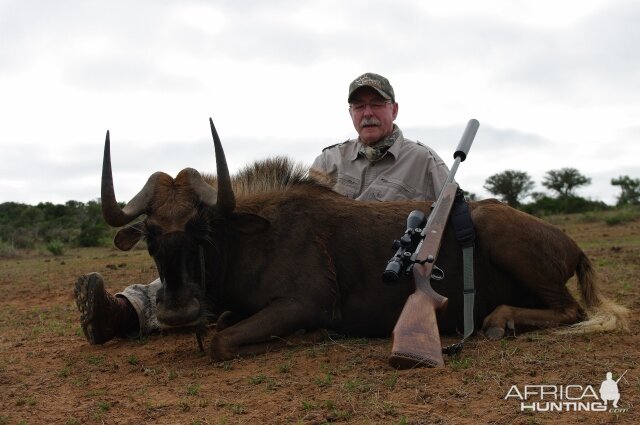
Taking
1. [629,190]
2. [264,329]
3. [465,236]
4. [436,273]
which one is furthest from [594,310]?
[629,190]

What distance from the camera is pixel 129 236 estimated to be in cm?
554

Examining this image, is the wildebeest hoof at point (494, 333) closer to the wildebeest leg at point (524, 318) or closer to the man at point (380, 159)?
the wildebeest leg at point (524, 318)

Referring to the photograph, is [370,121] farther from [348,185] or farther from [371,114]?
[348,185]

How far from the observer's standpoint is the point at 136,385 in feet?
15.0

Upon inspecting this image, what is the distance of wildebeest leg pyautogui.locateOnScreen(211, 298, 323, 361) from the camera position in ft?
16.7

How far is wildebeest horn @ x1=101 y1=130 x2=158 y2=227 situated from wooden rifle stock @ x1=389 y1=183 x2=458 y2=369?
2078 mm

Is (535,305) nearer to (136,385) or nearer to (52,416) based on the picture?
(136,385)

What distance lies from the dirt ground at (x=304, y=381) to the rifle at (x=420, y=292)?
0.11 meters

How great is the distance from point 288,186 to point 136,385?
2279 millimetres

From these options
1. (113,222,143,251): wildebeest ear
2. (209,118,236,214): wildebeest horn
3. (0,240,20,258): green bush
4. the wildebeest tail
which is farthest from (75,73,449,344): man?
(0,240,20,258): green bush

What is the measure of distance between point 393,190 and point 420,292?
109 inches

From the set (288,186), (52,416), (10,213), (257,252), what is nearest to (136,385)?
(52,416)

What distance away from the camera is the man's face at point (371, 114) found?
7574 mm

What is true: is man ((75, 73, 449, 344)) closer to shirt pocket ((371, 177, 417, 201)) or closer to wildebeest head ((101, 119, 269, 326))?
shirt pocket ((371, 177, 417, 201))
